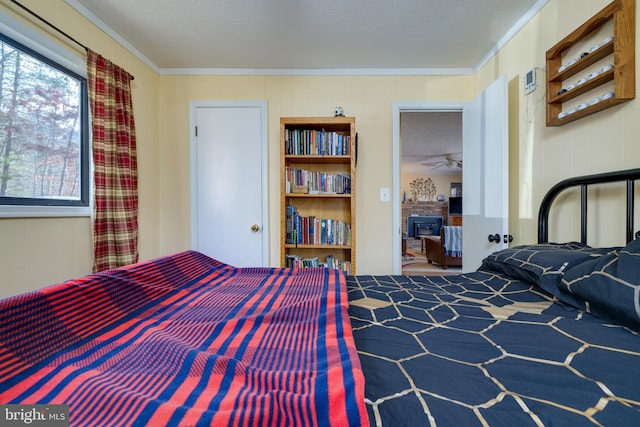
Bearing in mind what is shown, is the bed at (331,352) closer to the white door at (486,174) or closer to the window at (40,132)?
the white door at (486,174)

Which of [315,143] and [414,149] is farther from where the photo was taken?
[414,149]

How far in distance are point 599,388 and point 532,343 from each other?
0.62 ft

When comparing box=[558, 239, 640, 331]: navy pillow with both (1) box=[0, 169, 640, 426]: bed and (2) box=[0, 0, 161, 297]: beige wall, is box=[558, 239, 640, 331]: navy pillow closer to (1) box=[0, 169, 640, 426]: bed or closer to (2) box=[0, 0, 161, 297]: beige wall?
(1) box=[0, 169, 640, 426]: bed

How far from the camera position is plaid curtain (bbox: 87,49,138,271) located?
1938 millimetres

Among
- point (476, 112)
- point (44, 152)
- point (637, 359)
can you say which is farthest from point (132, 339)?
point (476, 112)

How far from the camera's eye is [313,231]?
8.36 ft

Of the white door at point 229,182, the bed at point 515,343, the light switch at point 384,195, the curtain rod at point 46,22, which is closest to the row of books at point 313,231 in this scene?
the white door at point 229,182

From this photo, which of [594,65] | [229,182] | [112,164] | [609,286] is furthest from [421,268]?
[112,164]

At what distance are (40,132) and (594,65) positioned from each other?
3.06 meters

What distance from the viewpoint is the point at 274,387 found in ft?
1.75

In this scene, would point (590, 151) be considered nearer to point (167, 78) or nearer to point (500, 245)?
point (500, 245)

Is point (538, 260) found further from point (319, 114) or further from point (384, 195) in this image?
point (319, 114)

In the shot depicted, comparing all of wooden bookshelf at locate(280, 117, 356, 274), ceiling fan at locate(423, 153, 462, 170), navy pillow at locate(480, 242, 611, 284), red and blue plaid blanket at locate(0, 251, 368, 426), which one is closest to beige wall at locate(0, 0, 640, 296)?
wooden bookshelf at locate(280, 117, 356, 274)

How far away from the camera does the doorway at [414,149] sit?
8.88ft
